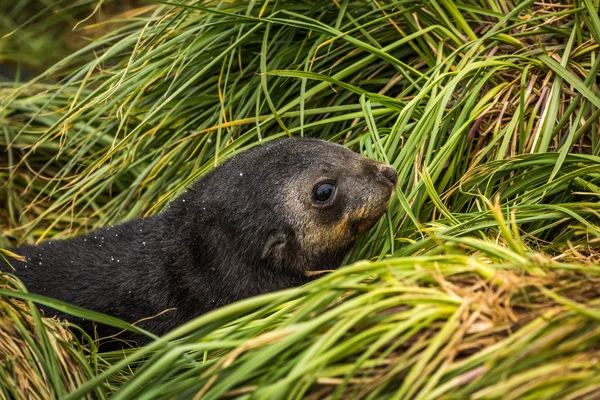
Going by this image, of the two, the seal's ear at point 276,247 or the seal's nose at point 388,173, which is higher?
the seal's nose at point 388,173

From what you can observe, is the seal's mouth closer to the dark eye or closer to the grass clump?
the dark eye

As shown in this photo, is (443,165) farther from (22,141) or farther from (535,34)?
(22,141)

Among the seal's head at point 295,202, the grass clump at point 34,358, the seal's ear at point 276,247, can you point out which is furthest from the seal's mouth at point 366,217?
the grass clump at point 34,358

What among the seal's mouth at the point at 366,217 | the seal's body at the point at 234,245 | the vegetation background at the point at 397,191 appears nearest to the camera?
the vegetation background at the point at 397,191

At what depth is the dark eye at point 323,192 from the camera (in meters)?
4.57

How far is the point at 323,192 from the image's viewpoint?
457cm

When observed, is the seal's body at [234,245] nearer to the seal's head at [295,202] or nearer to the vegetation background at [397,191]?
the seal's head at [295,202]

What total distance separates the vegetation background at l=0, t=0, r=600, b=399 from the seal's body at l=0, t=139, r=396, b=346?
241 millimetres

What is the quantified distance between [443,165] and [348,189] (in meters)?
0.57

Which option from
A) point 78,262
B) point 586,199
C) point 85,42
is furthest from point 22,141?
point 586,199

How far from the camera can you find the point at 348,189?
4.60 meters

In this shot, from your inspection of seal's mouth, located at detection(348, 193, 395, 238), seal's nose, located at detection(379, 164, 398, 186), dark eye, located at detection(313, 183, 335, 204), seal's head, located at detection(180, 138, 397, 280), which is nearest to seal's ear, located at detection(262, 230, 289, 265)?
seal's head, located at detection(180, 138, 397, 280)

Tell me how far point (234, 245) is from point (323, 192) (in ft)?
1.91

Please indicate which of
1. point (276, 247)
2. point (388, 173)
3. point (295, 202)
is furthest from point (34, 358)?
point (388, 173)
